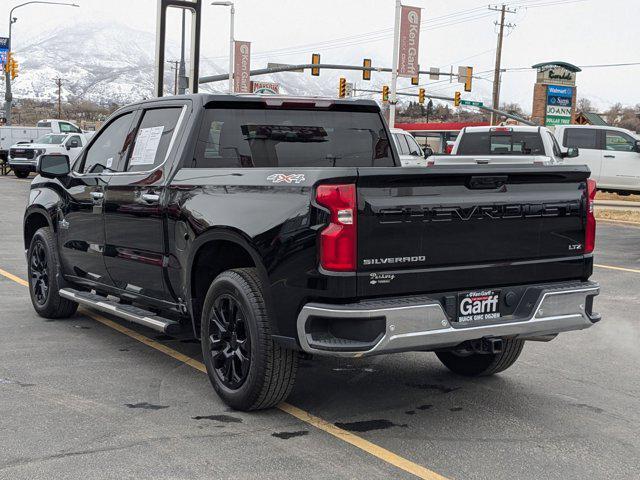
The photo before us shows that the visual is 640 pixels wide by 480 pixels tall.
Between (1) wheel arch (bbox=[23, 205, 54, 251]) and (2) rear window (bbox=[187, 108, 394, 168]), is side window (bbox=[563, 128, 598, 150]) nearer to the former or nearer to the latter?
(1) wheel arch (bbox=[23, 205, 54, 251])

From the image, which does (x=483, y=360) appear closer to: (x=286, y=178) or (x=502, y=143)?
(x=286, y=178)

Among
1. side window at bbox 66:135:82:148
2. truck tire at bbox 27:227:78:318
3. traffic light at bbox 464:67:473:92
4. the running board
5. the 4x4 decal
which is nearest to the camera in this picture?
the 4x4 decal

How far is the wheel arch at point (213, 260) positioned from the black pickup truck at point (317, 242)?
1 cm

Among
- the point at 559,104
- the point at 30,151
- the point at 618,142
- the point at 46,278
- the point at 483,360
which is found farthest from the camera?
the point at 559,104

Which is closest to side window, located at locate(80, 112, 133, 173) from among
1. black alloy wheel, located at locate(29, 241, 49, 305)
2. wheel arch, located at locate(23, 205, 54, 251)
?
wheel arch, located at locate(23, 205, 54, 251)

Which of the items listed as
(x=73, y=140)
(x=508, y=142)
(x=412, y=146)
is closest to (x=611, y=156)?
(x=412, y=146)

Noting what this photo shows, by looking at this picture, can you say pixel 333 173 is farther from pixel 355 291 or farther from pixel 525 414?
pixel 525 414

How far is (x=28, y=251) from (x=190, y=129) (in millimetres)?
3151

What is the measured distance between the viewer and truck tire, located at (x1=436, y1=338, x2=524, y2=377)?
5.85 meters

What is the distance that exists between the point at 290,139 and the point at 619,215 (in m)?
15.8

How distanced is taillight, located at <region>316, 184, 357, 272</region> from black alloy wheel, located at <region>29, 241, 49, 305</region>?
4.09 meters

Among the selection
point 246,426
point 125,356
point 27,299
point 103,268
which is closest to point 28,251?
point 27,299

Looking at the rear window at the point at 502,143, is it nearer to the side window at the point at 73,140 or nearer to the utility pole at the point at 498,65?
the side window at the point at 73,140

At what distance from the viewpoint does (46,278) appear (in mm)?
7770
